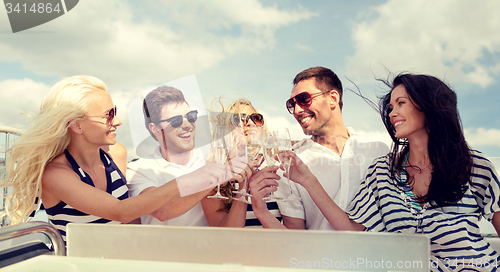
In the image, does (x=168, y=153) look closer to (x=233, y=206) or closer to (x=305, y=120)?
(x=233, y=206)

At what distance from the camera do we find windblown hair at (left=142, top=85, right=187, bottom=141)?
2428 millimetres

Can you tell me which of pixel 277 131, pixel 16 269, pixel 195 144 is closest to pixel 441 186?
pixel 277 131

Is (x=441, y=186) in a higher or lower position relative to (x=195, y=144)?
lower

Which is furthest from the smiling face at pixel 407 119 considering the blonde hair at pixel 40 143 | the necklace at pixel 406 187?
the blonde hair at pixel 40 143

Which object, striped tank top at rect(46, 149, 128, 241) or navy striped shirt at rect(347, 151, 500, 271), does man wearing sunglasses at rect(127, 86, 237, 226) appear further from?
navy striped shirt at rect(347, 151, 500, 271)

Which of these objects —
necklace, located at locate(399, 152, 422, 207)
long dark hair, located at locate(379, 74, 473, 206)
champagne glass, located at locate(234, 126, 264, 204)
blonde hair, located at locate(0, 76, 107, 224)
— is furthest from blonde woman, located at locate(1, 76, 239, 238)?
long dark hair, located at locate(379, 74, 473, 206)

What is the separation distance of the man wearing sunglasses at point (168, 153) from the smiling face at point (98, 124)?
29 cm

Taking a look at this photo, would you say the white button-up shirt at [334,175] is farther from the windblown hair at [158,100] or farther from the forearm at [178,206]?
the windblown hair at [158,100]

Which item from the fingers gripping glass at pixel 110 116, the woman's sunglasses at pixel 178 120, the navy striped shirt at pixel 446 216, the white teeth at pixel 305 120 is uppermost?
the fingers gripping glass at pixel 110 116

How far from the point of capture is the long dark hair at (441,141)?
1.67 m

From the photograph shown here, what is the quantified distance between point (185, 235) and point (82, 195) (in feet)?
3.45

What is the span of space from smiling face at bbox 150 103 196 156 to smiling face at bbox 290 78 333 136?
89cm

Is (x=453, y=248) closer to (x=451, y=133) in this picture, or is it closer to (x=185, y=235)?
(x=451, y=133)

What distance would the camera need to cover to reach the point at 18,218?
6.74 feet
